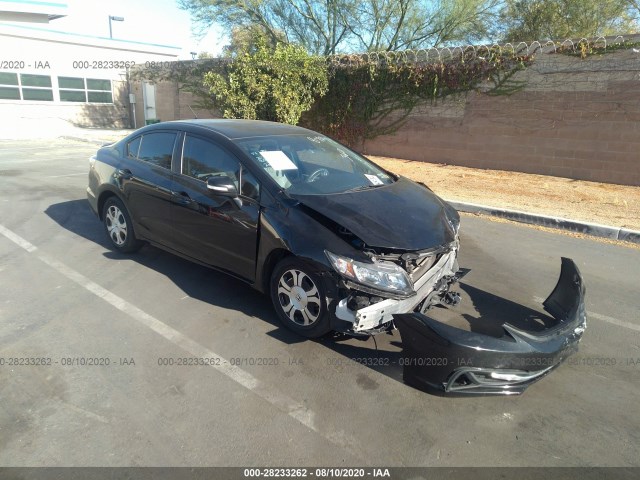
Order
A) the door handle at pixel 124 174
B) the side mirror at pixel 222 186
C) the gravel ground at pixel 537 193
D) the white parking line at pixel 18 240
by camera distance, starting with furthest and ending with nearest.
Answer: the gravel ground at pixel 537 193 < the white parking line at pixel 18 240 < the door handle at pixel 124 174 < the side mirror at pixel 222 186

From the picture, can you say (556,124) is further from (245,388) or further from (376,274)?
(245,388)

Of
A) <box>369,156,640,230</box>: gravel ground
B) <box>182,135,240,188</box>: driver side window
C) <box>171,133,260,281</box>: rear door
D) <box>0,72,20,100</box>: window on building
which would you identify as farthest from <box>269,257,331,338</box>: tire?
<box>0,72,20,100</box>: window on building

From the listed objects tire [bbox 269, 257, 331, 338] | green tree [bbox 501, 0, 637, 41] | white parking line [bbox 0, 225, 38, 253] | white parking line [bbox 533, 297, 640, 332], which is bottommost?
white parking line [bbox 0, 225, 38, 253]

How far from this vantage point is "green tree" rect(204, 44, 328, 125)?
37.7 ft

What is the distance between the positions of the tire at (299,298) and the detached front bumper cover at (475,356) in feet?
2.10

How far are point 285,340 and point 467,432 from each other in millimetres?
1497

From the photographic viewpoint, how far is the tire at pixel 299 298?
11.1 feet

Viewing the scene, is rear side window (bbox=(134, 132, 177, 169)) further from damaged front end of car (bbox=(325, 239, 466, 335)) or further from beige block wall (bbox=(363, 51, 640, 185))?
beige block wall (bbox=(363, 51, 640, 185))

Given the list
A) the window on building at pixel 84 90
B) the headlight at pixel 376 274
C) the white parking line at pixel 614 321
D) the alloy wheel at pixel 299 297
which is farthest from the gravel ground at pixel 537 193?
the window on building at pixel 84 90

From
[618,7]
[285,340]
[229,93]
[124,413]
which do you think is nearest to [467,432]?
[285,340]

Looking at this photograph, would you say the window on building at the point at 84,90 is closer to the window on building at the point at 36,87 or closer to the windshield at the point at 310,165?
the window on building at the point at 36,87

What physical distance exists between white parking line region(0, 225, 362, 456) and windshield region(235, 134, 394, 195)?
4.72 feet

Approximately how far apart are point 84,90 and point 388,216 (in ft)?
79.2

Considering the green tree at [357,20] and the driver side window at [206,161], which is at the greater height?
the green tree at [357,20]
